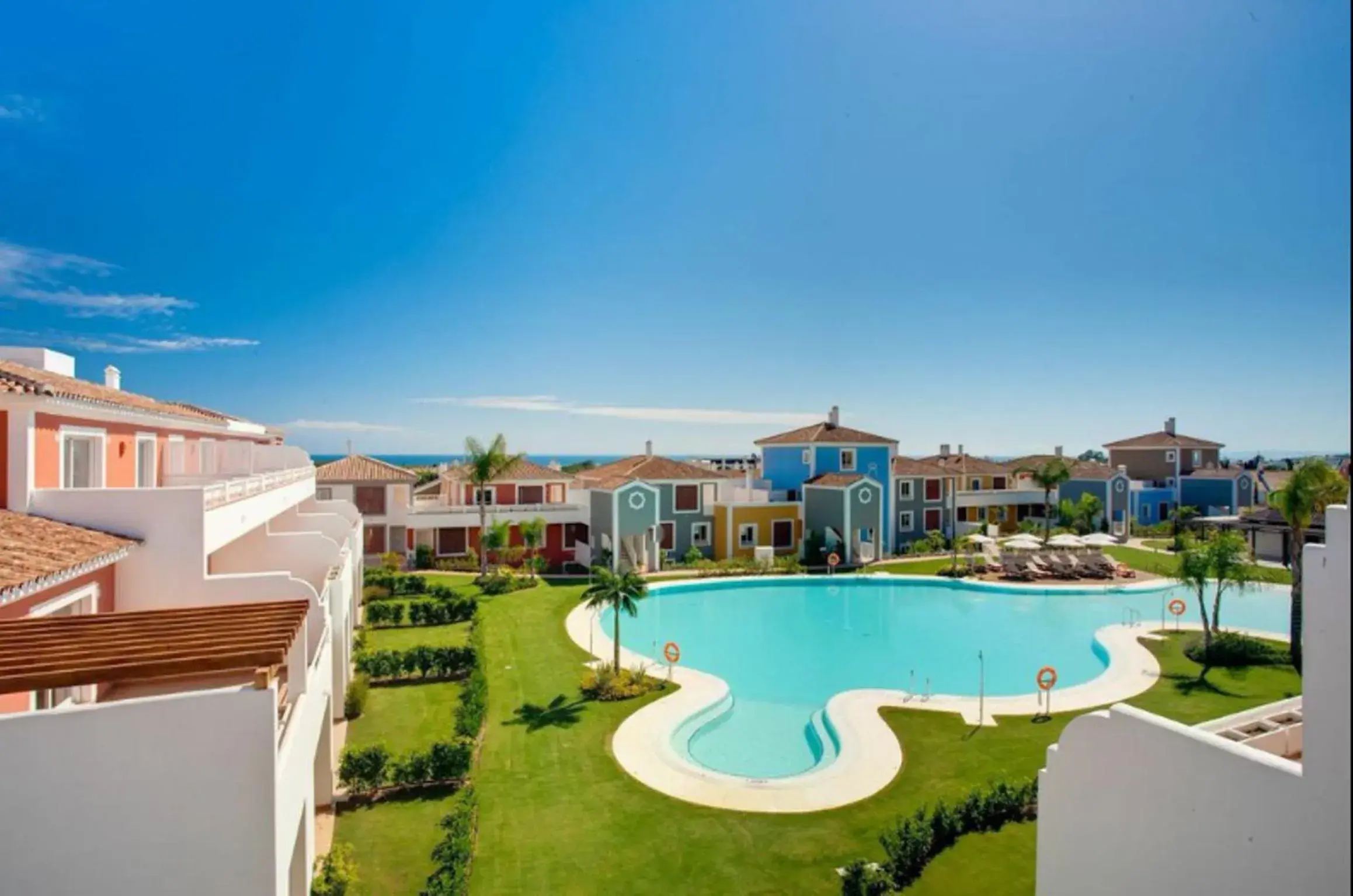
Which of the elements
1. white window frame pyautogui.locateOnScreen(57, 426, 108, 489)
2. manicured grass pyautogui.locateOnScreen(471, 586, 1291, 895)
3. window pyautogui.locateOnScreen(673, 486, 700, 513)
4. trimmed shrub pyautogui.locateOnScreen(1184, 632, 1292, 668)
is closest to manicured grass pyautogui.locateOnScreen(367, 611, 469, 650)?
manicured grass pyautogui.locateOnScreen(471, 586, 1291, 895)

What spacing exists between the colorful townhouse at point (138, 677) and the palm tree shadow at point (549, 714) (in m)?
4.46

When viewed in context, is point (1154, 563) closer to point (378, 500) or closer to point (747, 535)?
point (747, 535)

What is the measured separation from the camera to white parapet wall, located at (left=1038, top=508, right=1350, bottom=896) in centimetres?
551

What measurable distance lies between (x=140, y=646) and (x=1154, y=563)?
4472cm

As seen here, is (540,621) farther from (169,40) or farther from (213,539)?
(169,40)

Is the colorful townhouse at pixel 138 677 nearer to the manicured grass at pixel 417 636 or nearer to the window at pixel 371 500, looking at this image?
the manicured grass at pixel 417 636

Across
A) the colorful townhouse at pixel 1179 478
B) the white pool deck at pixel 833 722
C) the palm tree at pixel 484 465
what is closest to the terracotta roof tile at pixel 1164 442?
the colorful townhouse at pixel 1179 478

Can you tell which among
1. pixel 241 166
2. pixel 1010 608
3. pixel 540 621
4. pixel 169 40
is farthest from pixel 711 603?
pixel 169 40

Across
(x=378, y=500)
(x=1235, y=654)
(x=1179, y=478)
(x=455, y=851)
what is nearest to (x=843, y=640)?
(x=1235, y=654)

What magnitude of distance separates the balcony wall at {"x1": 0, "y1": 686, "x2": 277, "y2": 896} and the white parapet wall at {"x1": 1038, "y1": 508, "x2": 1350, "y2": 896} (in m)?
8.26

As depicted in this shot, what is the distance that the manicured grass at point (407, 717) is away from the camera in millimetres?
15625

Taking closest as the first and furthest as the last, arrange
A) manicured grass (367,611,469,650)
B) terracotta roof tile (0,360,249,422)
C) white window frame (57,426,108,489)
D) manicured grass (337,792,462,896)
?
manicured grass (337,792,462,896) → terracotta roof tile (0,360,249,422) → white window frame (57,426,108,489) → manicured grass (367,611,469,650)

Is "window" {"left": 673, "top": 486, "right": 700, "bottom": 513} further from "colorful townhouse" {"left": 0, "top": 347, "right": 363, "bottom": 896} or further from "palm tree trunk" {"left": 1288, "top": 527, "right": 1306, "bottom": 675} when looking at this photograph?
"palm tree trunk" {"left": 1288, "top": 527, "right": 1306, "bottom": 675}

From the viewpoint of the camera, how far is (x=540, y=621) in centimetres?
2636
